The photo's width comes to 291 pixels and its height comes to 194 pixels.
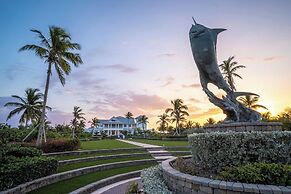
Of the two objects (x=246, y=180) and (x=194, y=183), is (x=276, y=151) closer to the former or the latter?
(x=246, y=180)

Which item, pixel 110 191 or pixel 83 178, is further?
pixel 83 178

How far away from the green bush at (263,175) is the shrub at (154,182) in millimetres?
1744

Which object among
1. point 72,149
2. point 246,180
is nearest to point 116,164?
point 72,149

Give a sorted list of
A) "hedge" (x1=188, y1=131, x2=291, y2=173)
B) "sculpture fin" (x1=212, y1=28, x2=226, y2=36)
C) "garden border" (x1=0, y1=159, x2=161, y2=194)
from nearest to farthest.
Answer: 1. "hedge" (x1=188, y1=131, x2=291, y2=173)
2. "garden border" (x1=0, y1=159, x2=161, y2=194)
3. "sculpture fin" (x1=212, y1=28, x2=226, y2=36)

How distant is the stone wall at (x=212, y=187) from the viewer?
4.66 meters

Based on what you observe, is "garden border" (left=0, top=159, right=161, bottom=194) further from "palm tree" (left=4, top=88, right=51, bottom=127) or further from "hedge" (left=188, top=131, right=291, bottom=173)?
"palm tree" (left=4, top=88, right=51, bottom=127)

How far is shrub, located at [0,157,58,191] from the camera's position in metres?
6.81

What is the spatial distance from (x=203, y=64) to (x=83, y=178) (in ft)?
21.7

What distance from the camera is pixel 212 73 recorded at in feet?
32.4

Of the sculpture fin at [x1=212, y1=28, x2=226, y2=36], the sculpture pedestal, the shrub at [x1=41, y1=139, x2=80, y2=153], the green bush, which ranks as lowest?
the green bush

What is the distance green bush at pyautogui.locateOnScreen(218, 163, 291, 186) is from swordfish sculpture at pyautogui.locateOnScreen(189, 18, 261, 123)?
460 centimetres

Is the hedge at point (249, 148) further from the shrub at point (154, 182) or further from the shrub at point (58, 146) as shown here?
the shrub at point (58, 146)

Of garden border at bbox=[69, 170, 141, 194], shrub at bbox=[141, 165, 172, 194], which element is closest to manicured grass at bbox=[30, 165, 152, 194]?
garden border at bbox=[69, 170, 141, 194]

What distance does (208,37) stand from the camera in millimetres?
9625
